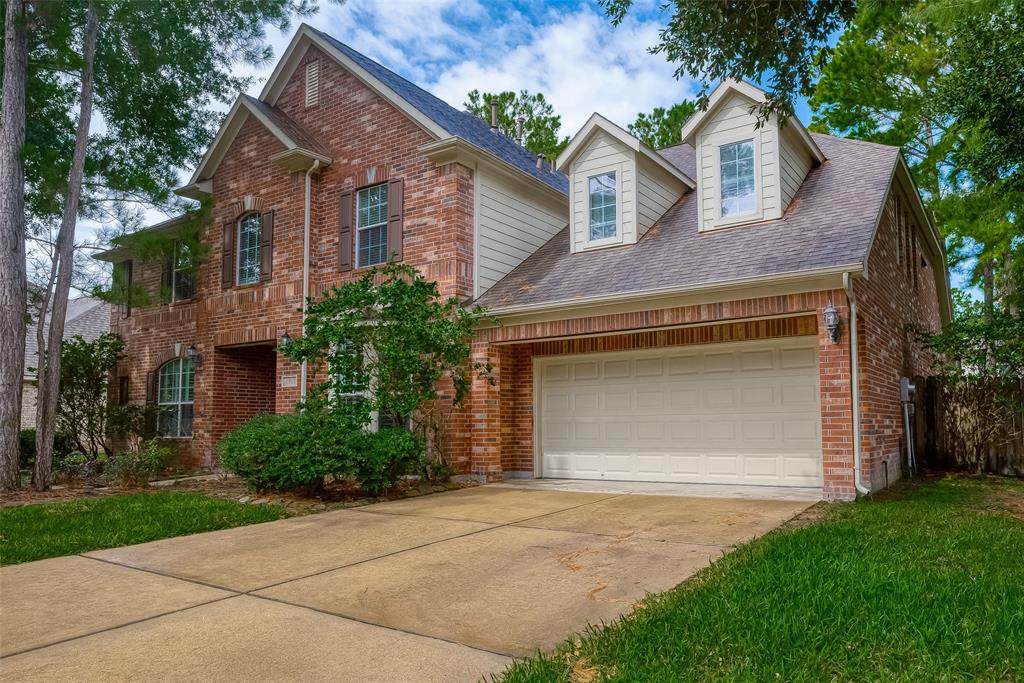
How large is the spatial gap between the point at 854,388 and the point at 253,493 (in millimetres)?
7556

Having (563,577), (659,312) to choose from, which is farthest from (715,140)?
(563,577)

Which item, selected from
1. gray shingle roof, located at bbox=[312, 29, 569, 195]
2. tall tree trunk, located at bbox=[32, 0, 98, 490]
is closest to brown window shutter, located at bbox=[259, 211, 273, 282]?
tall tree trunk, located at bbox=[32, 0, 98, 490]

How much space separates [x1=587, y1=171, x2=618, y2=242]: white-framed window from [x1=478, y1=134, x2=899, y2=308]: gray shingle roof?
383mm

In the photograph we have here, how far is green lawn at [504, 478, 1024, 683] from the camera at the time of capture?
3.24 meters

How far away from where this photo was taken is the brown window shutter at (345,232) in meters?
12.9

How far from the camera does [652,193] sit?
12.4 m

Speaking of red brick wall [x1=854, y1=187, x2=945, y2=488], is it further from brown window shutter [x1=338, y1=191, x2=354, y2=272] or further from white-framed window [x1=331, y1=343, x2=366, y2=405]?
brown window shutter [x1=338, y1=191, x2=354, y2=272]

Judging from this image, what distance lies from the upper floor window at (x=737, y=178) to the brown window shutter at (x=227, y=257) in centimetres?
937

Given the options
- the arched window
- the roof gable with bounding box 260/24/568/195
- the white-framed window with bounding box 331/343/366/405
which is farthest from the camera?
the arched window

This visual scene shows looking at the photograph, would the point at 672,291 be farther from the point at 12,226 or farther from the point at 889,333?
the point at 12,226

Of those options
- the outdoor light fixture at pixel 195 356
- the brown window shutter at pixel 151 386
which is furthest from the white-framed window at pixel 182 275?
the brown window shutter at pixel 151 386

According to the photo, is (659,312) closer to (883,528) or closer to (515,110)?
(883,528)

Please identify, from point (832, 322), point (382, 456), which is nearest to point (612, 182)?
point (832, 322)

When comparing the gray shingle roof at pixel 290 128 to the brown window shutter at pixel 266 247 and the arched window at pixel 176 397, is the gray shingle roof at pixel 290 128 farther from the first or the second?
the arched window at pixel 176 397
